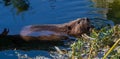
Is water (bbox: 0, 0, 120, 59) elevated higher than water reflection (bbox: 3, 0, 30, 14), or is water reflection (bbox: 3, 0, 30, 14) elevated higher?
water reflection (bbox: 3, 0, 30, 14)

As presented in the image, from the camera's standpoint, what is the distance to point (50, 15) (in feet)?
21.8

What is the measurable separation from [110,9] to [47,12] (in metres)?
1.23

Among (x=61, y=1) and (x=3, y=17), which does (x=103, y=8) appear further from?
(x=3, y=17)

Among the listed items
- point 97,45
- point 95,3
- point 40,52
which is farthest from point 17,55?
point 95,3

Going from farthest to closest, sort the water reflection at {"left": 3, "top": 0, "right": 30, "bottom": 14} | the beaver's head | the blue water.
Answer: the water reflection at {"left": 3, "top": 0, "right": 30, "bottom": 14}, the blue water, the beaver's head

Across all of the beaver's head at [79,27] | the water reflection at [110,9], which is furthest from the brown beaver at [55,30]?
the water reflection at [110,9]

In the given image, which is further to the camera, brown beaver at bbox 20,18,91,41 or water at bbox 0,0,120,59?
water at bbox 0,0,120,59

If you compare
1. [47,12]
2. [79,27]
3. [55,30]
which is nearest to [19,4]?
[47,12]

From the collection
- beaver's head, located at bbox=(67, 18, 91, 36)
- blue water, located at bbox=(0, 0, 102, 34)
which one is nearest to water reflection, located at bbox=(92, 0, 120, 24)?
blue water, located at bbox=(0, 0, 102, 34)

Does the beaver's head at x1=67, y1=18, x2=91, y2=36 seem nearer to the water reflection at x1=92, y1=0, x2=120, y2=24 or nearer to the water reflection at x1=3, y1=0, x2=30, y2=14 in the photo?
the water reflection at x1=92, y1=0, x2=120, y2=24

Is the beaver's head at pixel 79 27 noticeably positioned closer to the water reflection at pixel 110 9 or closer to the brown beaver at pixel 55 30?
the brown beaver at pixel 55 30

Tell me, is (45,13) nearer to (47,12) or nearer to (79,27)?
(47,12)

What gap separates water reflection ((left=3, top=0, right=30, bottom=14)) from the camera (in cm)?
724

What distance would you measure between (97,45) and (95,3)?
440 centimetres
